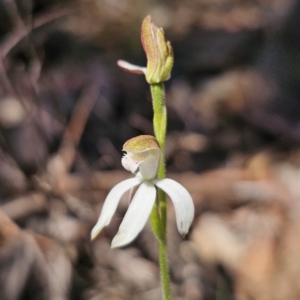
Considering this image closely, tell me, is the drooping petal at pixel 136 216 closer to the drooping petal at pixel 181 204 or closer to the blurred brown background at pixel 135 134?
the drooping petal at pixel 181 204

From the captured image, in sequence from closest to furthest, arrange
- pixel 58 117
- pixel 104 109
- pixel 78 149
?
pixel 78 149 < pixel 58 117 < pixel 104 109

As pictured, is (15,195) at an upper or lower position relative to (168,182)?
lower

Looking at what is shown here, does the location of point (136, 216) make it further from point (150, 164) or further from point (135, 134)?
point (135, 134)

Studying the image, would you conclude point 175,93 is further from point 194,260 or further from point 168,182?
point 168,182

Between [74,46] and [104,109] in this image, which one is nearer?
[104,109]

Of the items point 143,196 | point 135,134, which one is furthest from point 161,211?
point 135,134

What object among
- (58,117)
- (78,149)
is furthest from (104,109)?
(78,149)

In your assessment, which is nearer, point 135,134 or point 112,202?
point 112,202

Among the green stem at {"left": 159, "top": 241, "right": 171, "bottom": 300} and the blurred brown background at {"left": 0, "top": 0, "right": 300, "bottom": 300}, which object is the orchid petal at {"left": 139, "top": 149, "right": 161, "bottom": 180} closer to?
the green stem at {"left": 159, "top": 241, "right": 171, "bottom": 300}
